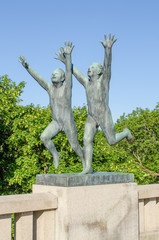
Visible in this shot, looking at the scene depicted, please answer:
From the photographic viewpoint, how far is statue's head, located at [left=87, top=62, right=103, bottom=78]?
5988mm

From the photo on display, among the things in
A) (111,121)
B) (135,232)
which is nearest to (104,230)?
(135,232)

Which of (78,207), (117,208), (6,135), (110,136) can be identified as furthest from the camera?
(6,135)

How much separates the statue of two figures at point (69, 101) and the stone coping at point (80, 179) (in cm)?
32

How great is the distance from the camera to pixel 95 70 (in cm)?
600

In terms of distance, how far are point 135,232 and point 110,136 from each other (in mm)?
1781

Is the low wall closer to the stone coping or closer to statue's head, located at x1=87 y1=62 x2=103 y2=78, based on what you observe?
the stone coping

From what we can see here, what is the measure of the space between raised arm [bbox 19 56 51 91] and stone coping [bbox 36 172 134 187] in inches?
64.4

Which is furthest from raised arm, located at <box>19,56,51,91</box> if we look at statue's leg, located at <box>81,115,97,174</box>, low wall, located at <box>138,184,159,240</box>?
low wall, located at <box>138,184,159,240</box>

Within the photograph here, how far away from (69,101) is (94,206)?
1839 millimetres

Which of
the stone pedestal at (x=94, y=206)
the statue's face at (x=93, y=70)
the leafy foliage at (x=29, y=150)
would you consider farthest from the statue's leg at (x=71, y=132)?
the leafy foliage at (x=29, y=150)

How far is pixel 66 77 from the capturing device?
227 inches

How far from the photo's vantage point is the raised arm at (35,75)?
601 cm

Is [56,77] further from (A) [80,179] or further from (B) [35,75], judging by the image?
(A) [80,179]

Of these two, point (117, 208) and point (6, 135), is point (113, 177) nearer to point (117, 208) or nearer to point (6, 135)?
point (117, 208)
